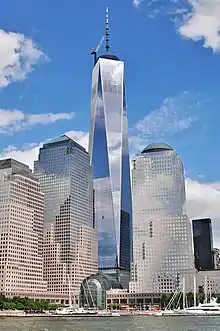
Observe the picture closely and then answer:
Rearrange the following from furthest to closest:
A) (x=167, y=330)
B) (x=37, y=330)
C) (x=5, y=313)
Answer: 1. (x=5, y=313)
2. (x=167, y=330)
3. (x=37, y=330)

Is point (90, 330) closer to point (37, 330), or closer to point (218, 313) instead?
point (37, 330)

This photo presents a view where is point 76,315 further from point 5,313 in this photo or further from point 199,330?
point 199,330

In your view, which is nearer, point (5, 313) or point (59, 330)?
point (59, 330)

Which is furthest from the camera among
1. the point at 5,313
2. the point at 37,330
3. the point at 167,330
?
the point at 5,313

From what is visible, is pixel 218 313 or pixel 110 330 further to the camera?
pixel 218 313

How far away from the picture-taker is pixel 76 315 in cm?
19900

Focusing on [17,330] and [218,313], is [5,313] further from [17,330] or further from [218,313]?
[17,330]

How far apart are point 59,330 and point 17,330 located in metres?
7.90

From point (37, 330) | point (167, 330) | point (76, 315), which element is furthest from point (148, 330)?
point (76, 315)

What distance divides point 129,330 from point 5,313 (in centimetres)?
10846

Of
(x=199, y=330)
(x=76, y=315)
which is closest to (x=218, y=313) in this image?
(x=76, y=315)

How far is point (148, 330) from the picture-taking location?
102188 millimetres

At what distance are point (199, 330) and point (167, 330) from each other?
6.06 m

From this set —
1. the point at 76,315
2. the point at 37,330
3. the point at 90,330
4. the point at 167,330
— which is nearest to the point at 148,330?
the point at 167,330
